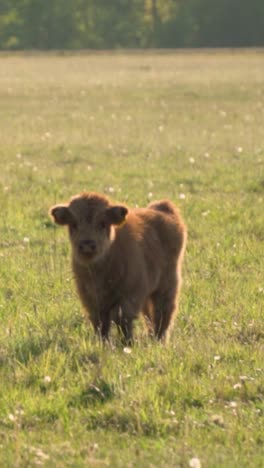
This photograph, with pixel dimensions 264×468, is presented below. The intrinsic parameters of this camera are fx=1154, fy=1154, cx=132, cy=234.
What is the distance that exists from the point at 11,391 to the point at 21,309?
7.21ft

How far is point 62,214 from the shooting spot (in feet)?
25.2

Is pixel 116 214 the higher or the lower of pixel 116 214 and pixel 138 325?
the higher

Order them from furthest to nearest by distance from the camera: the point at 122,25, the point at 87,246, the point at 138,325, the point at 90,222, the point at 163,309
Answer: the point at 122,25, the point at 138,325, the point at 163,309, the point at 90,222, the point at 87,246

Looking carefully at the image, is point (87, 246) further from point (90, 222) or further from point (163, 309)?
point (163, 309)

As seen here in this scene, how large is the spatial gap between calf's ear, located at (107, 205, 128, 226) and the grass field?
2.54 feet

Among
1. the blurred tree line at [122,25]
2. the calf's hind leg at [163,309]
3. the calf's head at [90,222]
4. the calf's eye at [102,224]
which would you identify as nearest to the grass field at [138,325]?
the calf's hind leg at [163,309]

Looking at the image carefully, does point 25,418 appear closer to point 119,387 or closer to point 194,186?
point 119,387

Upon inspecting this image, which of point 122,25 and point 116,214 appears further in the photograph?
point 122,25

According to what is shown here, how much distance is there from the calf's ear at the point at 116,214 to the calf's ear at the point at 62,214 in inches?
10.6

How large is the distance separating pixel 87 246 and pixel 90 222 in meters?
0.22

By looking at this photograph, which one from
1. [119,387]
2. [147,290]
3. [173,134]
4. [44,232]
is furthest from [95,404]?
[173,134]

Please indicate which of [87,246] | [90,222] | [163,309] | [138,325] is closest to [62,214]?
[90,222]

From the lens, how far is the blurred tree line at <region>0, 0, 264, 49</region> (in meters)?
102

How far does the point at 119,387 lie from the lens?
242 inches
